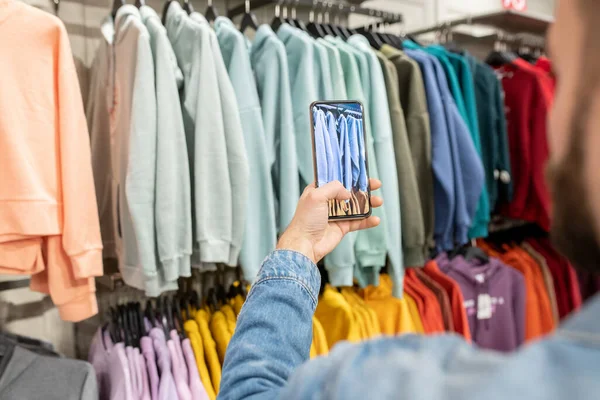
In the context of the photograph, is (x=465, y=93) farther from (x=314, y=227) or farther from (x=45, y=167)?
(x=45, y=167)

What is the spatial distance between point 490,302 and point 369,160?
30.6 inches

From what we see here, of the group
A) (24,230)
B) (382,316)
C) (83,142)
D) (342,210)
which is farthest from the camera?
(382,316)

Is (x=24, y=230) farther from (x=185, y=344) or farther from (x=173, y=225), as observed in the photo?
(x=185, y=344)

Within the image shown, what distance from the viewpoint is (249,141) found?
1.23 m

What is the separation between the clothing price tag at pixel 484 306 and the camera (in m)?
1.73

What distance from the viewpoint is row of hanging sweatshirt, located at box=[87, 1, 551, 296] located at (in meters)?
1.12

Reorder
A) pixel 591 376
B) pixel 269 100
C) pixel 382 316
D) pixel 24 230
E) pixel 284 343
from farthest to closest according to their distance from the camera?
pixel 382 316 → pixel 269 100 → pixel 24 230 → pixel 284 343 → pixel 591 376

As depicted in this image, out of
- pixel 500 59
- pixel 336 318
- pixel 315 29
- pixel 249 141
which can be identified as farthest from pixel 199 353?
pixel 500 59

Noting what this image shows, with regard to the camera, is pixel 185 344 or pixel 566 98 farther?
pixel 185 344

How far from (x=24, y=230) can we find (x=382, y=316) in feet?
3.30

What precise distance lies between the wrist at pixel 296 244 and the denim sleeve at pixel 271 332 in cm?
5

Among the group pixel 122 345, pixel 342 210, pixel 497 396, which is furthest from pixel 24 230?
pixel 497 396

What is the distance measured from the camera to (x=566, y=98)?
0.31 metres

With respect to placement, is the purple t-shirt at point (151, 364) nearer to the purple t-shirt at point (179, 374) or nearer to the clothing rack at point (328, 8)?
the purple t-shirt at point (179, 374)
